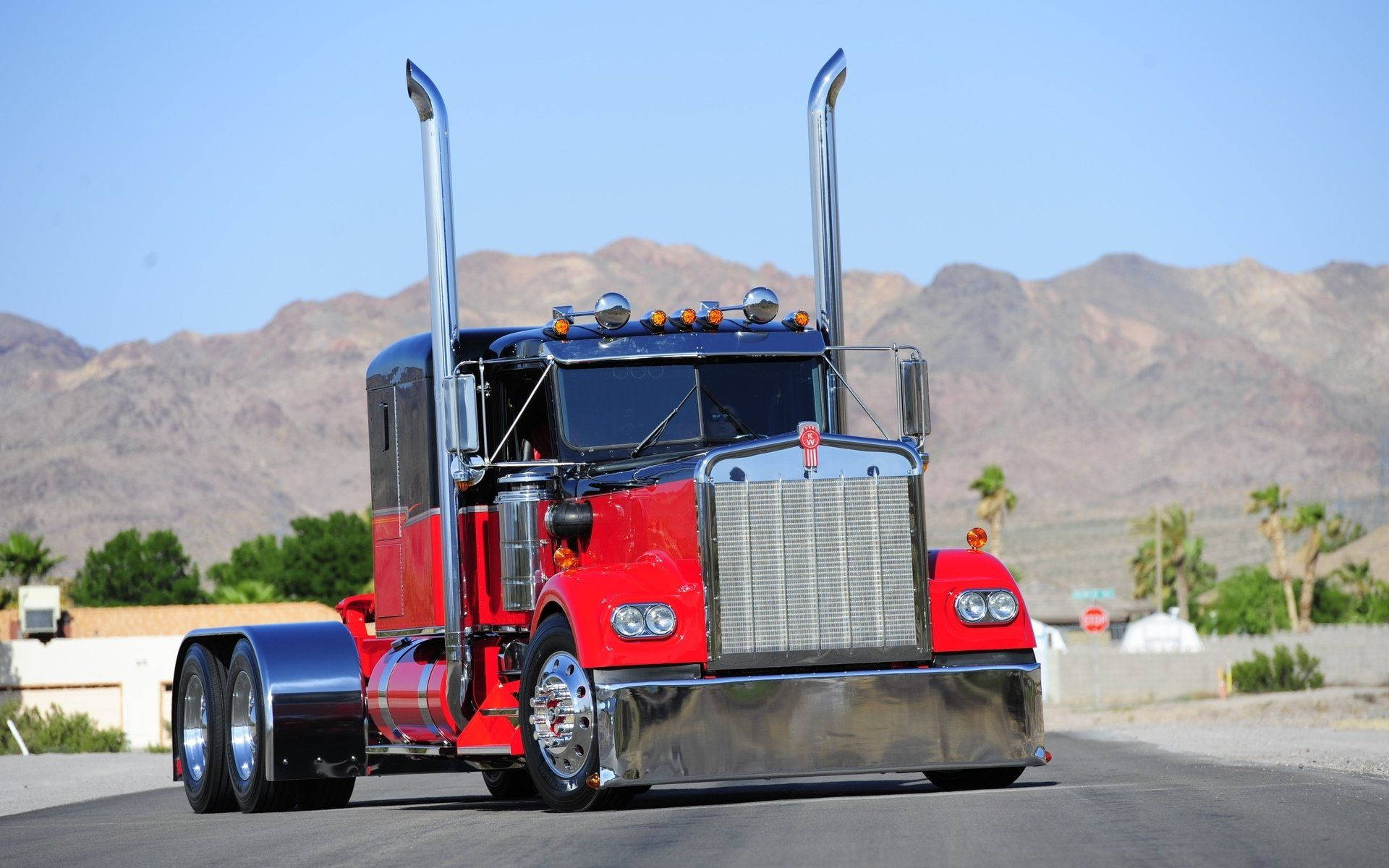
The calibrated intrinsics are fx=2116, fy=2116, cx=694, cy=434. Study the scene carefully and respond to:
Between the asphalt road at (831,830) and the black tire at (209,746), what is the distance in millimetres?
271

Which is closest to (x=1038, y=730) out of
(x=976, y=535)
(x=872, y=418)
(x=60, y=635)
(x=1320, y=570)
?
(x=976, y=535)

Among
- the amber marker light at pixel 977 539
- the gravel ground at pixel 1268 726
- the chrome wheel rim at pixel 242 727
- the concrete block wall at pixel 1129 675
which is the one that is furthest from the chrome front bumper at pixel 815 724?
the concrete block wall at pixel 1129 675

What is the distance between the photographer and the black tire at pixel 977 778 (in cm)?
1380

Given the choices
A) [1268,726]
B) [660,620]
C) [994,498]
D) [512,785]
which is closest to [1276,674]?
[1268,726]

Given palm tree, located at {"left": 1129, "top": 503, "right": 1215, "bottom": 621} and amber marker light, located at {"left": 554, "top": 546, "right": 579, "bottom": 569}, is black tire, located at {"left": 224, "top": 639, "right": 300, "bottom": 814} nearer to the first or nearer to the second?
amber marker light, located at {"left": 554, "top": 546, "right": 579, "bottom": 569}

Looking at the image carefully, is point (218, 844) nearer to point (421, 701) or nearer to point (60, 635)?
point (421, 701)

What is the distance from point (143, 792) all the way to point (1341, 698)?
3868 centimetres

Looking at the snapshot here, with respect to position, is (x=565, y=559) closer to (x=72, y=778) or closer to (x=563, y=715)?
(x=563, y=715)

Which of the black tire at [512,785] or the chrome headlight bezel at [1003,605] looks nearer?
the chrome headlight bezel at [1003,605]

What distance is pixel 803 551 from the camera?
12695 mm

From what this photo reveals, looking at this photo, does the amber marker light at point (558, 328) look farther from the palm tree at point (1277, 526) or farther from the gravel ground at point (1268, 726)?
the palm tree at point (1277, 526)

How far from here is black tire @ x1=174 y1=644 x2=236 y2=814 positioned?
16422 millimetres

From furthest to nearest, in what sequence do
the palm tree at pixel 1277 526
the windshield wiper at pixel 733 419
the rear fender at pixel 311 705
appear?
the palm tree at pixel 1277 526 < the rear fender at pixel 311 705 < the windshield wiper at pixel 733 419

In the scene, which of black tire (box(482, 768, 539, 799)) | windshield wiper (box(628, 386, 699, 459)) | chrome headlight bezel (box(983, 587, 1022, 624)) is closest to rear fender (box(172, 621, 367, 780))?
black tire (box(482, 768, 539, 799))
